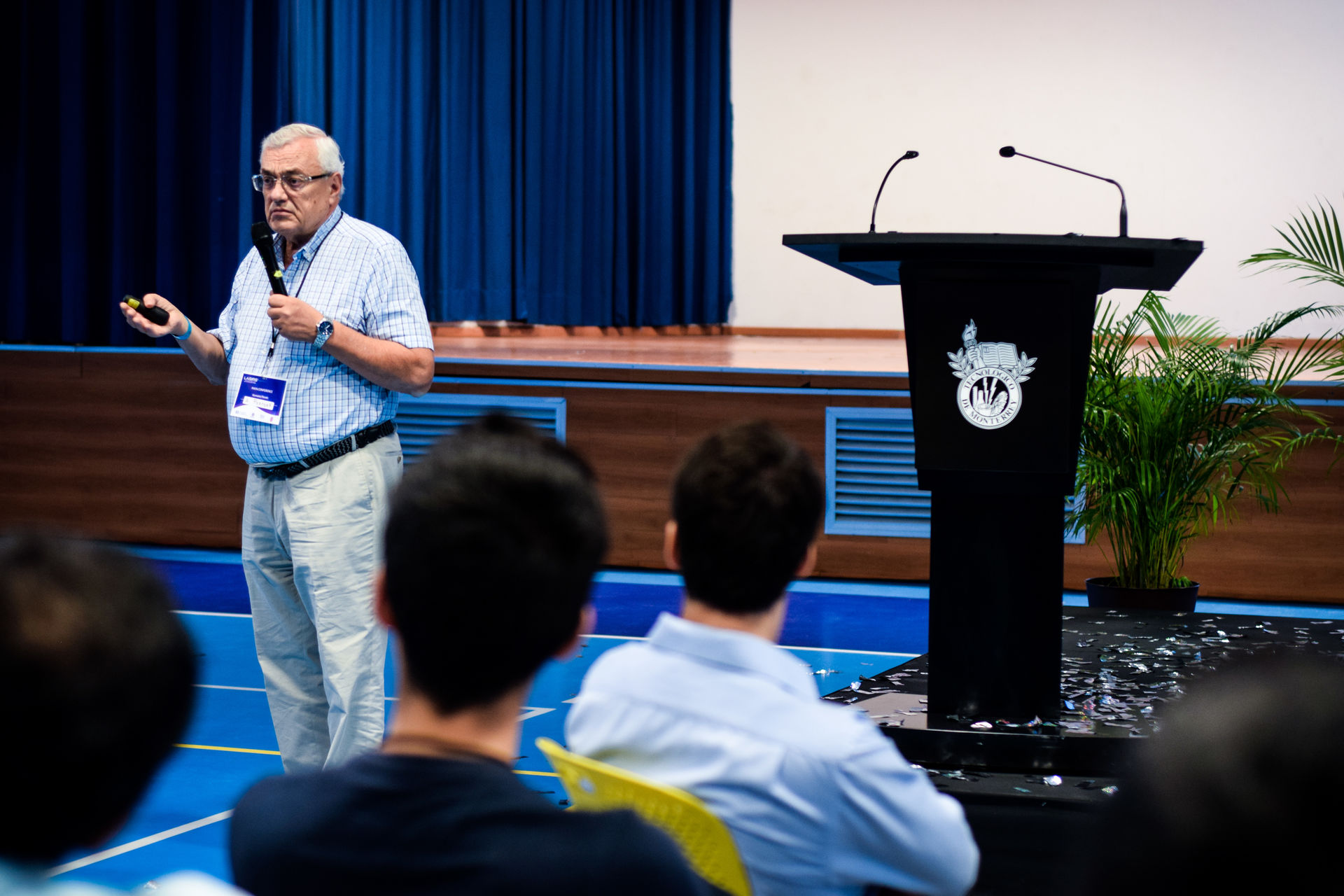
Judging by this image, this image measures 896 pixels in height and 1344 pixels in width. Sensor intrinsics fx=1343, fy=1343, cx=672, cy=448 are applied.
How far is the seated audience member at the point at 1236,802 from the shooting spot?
446mm

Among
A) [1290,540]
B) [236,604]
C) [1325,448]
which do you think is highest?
[1325,448]

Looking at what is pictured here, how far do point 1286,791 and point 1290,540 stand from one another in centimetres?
487

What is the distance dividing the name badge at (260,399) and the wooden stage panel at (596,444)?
2.72 m

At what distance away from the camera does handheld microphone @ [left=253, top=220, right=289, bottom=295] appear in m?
2.56

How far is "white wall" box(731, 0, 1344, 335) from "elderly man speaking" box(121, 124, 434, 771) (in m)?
6.22

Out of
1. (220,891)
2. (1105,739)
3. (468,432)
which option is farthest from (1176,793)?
(1105,739)

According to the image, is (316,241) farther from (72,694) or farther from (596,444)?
(596,444)

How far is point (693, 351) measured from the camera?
→ 6.86m

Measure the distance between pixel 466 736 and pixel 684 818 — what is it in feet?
0.89

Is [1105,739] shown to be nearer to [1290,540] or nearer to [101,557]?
[101,557]

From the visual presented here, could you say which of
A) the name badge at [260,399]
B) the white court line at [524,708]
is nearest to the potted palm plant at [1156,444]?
the white court line at [524,708]

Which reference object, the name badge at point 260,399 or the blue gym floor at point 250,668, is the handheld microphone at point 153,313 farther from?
the blue gym floor at point 250,668

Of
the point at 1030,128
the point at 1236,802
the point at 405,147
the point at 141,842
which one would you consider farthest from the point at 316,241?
the point at 1030,128

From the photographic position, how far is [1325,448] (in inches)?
189
